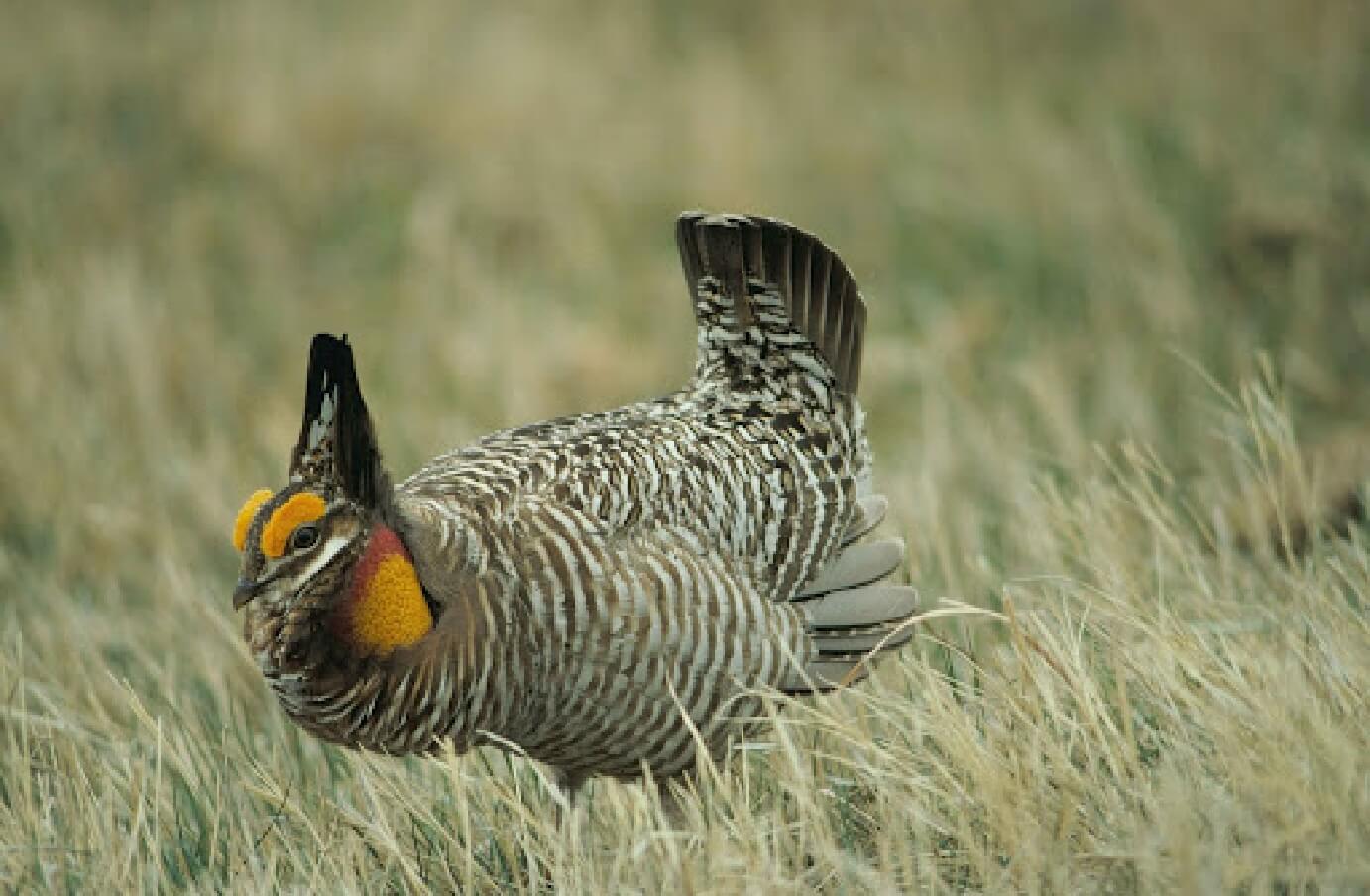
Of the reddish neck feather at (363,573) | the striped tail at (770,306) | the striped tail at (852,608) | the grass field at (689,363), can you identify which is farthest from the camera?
the striped tail at (770,306)

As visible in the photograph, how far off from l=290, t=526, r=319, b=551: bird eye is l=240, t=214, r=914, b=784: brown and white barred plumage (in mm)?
37

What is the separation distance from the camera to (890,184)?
28.8 feet

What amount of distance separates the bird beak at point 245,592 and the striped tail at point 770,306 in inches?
55.9

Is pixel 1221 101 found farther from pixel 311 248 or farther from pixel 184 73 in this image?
pixel 184 73

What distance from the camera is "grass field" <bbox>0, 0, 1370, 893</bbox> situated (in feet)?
8.91

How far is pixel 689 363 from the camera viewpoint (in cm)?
744

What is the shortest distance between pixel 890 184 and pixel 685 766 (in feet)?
18.9

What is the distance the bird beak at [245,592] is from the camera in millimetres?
2816

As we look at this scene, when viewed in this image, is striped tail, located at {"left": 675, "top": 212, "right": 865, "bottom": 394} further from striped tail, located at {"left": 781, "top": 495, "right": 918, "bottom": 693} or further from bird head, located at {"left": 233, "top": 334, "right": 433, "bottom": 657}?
bird head, located at {"left": 233, "top": 334, "right": 433, "bottom": 657}

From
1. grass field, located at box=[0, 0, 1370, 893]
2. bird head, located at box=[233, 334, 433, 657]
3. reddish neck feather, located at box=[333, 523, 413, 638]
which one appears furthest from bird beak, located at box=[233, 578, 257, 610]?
grass field, located at box=[0, 0, 1370, 893]

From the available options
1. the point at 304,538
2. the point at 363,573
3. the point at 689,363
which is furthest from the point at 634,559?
the point at 689,363

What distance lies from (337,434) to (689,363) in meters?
4.55

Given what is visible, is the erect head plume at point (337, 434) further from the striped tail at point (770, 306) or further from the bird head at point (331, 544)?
the striped tail at point (770, 306)

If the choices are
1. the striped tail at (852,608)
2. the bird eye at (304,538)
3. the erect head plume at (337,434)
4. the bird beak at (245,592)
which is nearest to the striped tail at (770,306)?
the striped tail at (852,608)
